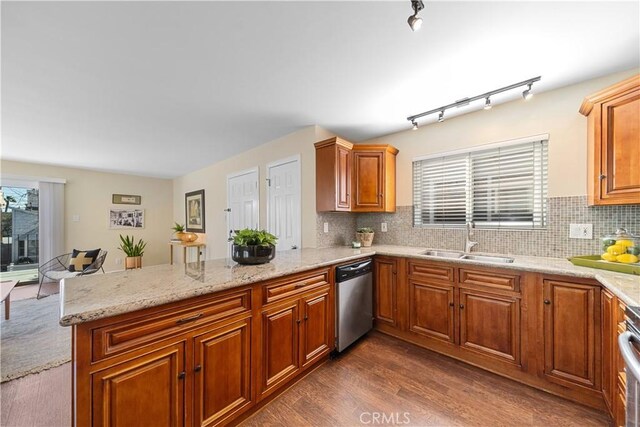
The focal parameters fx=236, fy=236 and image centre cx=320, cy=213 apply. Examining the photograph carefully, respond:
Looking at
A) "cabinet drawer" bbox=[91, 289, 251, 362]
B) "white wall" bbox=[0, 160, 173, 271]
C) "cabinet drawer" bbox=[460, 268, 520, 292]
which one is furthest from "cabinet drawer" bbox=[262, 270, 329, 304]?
"white wall" bbox=[0, 160, 173, 271]

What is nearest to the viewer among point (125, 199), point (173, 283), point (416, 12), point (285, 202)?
point (416, 12)

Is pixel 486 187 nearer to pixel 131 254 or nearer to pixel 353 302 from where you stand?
pixel 353 302

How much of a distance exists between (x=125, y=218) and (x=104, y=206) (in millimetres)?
474

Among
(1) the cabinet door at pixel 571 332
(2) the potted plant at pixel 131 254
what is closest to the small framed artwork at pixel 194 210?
(2) the potted plant at pixel 131 254

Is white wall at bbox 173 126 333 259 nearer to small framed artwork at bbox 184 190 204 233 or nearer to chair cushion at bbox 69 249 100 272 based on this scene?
small framed artwork at bbox 184 190 204 233

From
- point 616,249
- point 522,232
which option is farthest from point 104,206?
point 616,249

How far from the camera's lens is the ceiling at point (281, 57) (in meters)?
1.33

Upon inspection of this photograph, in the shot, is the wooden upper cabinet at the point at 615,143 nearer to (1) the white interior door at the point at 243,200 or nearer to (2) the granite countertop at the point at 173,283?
(2) the granite countertop at the point at 173,283

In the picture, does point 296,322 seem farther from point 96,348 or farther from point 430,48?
point 430,48

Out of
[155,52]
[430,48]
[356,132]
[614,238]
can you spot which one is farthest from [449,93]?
Answer: [155,52]

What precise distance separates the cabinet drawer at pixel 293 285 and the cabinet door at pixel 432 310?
970 mm

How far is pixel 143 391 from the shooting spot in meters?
1.06

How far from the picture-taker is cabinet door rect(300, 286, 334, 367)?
1.84 m

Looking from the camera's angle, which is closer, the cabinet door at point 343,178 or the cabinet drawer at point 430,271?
the cabinet drawer at point 430,271
